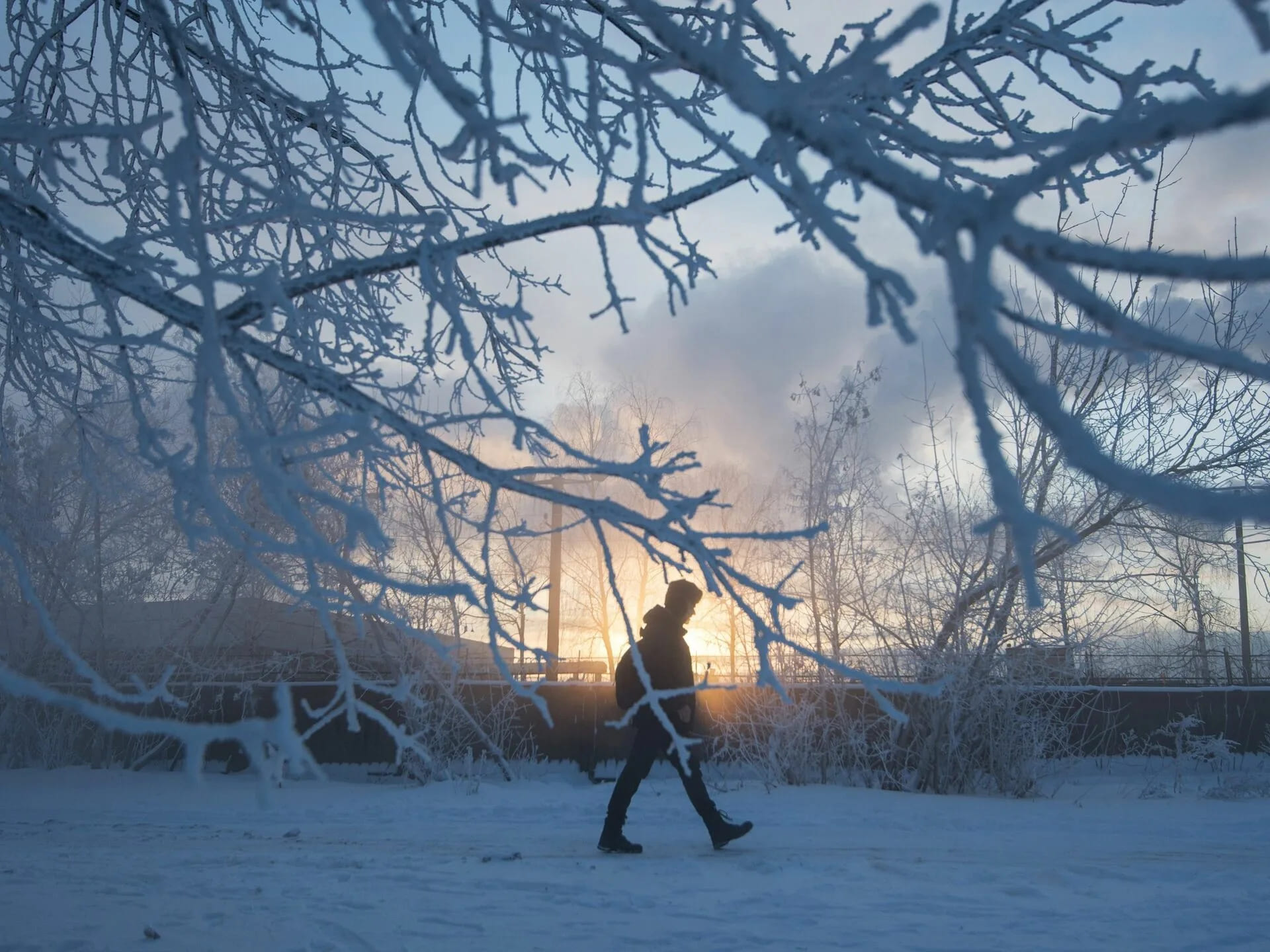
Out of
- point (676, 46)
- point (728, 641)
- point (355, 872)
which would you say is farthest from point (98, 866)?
point (728, 641)

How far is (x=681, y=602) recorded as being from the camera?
512cm

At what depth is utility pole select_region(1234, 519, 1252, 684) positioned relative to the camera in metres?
8.18

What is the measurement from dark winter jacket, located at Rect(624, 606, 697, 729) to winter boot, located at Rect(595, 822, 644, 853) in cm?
59

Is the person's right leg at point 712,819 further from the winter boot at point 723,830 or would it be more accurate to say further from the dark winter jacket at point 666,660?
the dark winter jacket at point 666,660

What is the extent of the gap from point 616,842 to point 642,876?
1.85 feet

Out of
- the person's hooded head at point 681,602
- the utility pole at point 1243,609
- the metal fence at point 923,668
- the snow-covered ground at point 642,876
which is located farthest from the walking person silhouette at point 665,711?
the utility pole at point 1243,609

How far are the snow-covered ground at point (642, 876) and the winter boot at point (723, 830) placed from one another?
0.28ft

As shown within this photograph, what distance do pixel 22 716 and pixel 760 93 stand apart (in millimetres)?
12175

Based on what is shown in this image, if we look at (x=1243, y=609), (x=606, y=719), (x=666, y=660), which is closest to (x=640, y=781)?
(x=666, y=660)

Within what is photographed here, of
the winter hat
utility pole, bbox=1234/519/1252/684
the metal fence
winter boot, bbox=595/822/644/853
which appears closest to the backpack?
the winter hat

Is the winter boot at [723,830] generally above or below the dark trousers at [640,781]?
below

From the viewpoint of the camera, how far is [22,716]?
10.4 metres

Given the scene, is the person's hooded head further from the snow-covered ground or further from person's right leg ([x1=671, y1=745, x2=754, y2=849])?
the snow-covered ground

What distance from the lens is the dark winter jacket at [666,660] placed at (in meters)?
5.04
